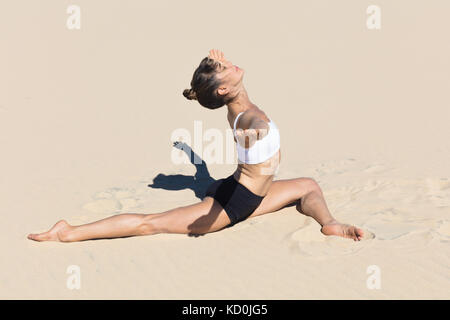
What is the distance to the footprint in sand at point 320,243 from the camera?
15.3 ft

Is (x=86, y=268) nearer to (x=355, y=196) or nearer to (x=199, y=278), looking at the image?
(x=199, y=278)

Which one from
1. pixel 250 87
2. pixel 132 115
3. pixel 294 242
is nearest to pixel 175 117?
pixel 132 115

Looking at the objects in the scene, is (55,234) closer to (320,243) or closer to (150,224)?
(150,224)

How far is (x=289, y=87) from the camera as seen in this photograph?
11484mm

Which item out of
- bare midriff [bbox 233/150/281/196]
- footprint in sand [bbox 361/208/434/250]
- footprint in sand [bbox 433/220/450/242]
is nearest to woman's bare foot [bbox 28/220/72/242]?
bare midriff [bbox 233/150/281/196]

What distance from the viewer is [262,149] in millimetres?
4785

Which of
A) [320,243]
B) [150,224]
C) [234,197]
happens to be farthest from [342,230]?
[150,224]

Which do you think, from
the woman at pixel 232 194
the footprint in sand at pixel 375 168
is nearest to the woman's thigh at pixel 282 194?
the woman at pixel 232 194

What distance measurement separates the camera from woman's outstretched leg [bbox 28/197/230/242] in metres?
5.03

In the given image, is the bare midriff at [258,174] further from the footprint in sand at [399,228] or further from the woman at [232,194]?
the footprint in sand at [399,228]

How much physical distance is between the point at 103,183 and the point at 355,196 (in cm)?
318

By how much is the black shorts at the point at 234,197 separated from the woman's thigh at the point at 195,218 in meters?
0.05

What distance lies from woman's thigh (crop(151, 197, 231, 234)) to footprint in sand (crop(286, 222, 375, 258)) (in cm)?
69

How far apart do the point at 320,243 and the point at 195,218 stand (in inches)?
46.3
